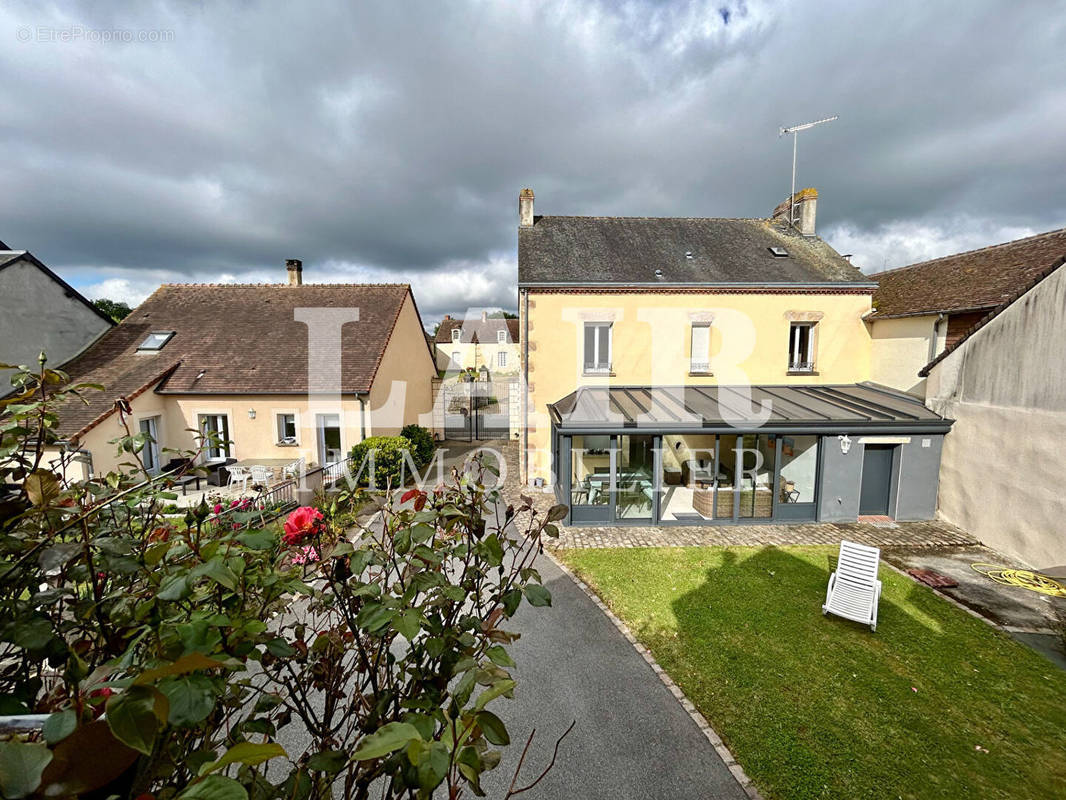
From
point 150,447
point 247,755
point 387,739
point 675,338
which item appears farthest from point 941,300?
point 150,447

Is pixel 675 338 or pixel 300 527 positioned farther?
pixel 675 338

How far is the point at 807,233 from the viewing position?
18344 mm

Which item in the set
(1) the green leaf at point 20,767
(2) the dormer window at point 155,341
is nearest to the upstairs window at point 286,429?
(2) the dormer window at point 155,341

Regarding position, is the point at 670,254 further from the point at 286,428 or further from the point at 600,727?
the point at 286,428

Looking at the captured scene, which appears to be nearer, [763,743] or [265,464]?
[763,743]

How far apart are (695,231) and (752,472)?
10.1 metres

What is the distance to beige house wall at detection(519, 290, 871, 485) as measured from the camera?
14961 millimetres

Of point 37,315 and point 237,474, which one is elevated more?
point 37,315

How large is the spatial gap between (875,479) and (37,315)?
27542mm

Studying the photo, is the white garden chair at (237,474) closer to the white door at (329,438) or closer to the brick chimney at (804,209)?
the white door at (329,438)

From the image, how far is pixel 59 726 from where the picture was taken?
90cm

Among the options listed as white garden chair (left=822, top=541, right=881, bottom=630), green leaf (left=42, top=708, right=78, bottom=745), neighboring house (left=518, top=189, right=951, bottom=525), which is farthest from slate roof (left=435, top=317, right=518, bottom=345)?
green leaf (left=42, top=708, right=78, bottom=745)

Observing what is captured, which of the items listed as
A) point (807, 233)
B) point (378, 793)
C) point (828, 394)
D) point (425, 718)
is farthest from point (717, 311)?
point (425, 718)

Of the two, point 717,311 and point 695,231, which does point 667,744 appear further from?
point 695,231
